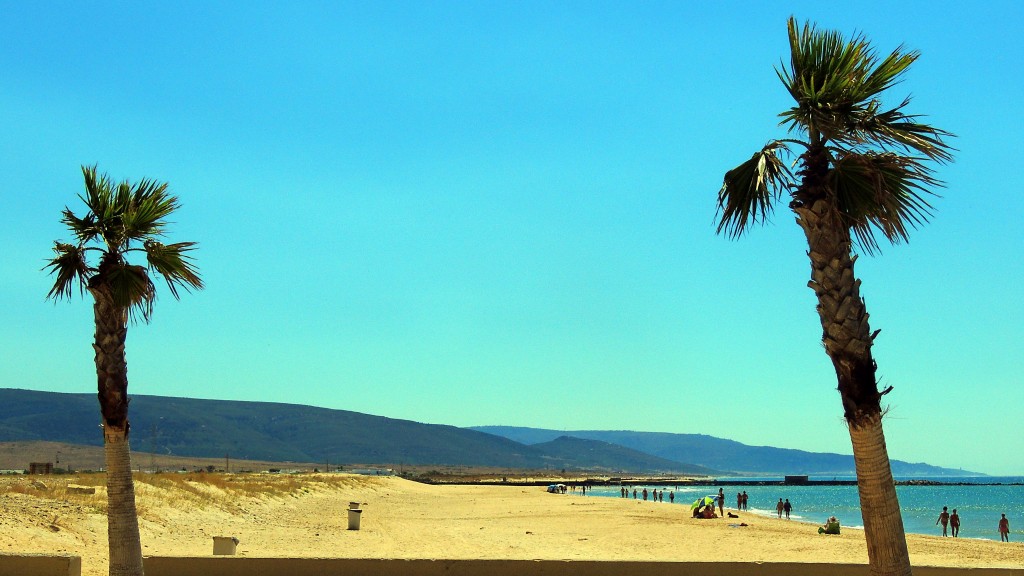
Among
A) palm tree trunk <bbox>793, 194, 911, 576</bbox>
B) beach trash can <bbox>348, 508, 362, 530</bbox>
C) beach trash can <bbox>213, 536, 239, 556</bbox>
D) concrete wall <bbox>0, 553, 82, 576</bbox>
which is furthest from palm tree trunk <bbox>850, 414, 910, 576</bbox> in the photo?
beach trash can <bbox>348, 508, 362, 530</bbox>

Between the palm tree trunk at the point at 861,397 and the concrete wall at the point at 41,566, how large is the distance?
1031cm

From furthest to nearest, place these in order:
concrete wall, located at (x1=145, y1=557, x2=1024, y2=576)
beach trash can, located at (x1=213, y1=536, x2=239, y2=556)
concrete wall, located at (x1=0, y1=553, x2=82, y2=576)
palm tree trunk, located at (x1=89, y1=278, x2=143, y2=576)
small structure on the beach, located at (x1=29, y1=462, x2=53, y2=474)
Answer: small structure on the beach, located at (x1=29, y1=462, x2=53, y2=474) < beach trash can, located at (x1=213, y1=536, x2=239, y2=556) < concrete wall, located at (x1=145, y1=557, x2=1024, y2=576) < concrete wall, located at (x1=0, y1=553, x2=82, y2=576) < palm tree trunk, located at (x1=89, y1=278, x2=143, y2=576)

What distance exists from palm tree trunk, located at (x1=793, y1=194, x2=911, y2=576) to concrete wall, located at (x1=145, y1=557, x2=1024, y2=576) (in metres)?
5.23

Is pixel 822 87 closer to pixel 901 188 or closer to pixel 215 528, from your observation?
pixel 901 188

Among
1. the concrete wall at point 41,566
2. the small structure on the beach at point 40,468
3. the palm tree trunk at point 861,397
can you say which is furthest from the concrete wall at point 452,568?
the small structure on the beach at point 40,468

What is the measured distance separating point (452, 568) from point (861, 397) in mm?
7420

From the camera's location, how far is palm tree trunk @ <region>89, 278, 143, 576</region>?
10.9 m

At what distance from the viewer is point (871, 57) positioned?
29.4 ft

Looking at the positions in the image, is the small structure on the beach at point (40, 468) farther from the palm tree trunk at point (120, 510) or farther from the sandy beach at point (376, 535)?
the palm tree trunk at point (120, 510)

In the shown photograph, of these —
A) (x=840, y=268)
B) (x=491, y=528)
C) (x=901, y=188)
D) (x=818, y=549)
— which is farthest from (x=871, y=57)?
(x=491, y=528)

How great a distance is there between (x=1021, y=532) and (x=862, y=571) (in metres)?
48.0

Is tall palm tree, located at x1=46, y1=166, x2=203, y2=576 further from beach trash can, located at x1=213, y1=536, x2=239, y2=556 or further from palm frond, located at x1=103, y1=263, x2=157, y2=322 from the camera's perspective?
beach trash can, located at x1=213, y1=536, x2=239, y2=556

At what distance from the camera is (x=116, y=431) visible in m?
10.9

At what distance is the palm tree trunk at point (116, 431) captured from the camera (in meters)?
10.9
